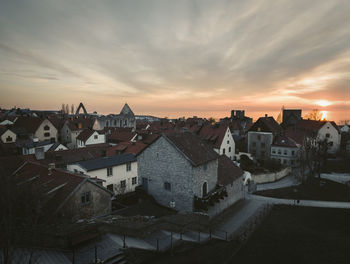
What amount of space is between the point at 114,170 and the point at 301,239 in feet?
77.1

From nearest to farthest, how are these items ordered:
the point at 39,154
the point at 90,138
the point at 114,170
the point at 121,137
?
the point at 114,170 < the point at 39,154 < the point at 90,138 < the point at 121,137

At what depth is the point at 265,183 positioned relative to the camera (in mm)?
38750

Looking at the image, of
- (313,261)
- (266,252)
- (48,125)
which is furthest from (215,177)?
(48,125)

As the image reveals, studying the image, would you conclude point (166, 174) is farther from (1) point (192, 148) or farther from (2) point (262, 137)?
(2) point (262, 137)

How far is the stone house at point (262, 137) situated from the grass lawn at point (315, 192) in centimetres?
1384

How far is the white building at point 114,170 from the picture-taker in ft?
84.8

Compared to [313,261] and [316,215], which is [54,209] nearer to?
[313,261]

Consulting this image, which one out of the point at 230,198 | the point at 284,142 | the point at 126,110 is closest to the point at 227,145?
the point at 284,142

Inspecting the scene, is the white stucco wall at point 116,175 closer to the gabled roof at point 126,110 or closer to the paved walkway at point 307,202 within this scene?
the paved walkway at point 307,202

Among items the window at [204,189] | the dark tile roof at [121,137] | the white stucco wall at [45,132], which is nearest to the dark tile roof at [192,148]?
the window at [204,189]

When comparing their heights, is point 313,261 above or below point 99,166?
below

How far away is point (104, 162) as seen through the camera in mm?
27812

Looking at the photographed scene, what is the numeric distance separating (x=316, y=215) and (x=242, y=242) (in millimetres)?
14719

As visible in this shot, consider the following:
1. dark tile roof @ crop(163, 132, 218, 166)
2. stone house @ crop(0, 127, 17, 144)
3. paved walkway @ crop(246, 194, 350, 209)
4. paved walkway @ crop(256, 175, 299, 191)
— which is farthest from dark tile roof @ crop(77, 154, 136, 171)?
stone house @ crop(0, 127, 17, 144)
